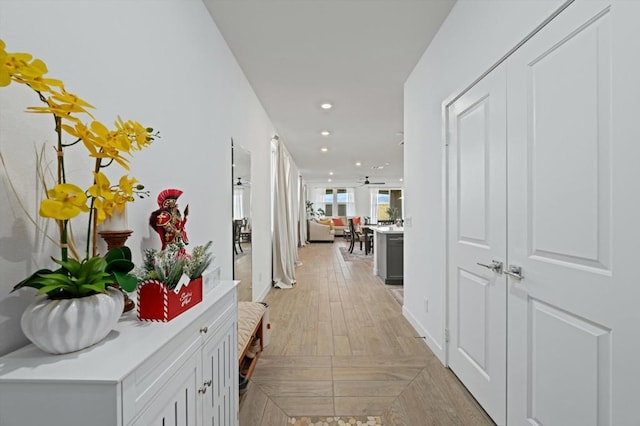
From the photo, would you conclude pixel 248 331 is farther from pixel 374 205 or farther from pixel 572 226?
pixel 374 205

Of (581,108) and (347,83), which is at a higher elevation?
(347,83)

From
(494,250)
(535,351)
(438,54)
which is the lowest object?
(535,351)

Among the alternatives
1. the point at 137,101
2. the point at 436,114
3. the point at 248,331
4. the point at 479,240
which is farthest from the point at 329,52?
Result: the point at 248,331

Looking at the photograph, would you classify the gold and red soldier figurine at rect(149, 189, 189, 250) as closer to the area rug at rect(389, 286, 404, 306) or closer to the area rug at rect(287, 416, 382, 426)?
the area rug at rect(287, 416, 382, 426)

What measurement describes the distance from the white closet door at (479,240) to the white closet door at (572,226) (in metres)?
0.10

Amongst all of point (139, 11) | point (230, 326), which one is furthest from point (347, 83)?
point (230, 326)

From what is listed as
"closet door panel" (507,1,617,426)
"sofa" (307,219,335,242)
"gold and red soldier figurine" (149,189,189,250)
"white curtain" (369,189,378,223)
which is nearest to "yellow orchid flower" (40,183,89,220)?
"gold and red soldier figurine" (149,189,189,250)

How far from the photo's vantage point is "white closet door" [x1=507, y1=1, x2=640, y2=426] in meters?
1.00

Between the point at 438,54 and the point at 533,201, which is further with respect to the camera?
the point at 438,54

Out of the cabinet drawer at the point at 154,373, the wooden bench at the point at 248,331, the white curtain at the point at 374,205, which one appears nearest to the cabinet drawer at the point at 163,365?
the cabinet drawer at the point at 154,373

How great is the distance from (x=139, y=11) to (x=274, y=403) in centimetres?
222

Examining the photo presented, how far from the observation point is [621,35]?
3.25ft

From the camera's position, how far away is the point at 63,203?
0.67m

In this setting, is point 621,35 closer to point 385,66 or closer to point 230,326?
point 230,326
